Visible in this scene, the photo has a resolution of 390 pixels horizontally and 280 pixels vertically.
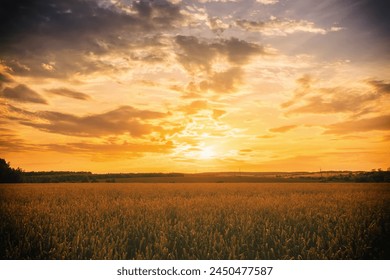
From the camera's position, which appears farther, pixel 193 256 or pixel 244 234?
pixel 244 234

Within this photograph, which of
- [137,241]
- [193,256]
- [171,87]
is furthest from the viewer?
[171,87]

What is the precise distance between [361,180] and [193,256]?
45.1m

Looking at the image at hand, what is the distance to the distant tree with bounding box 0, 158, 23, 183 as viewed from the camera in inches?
→ 1569

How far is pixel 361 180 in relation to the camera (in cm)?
4234

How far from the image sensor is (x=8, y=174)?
133 ft

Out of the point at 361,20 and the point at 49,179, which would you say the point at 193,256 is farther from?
the point at 49,179

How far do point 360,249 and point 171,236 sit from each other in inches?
124

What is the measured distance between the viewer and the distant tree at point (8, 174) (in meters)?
39.9
